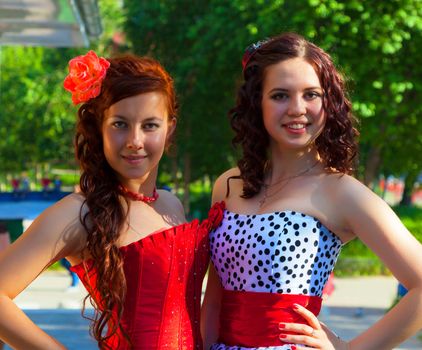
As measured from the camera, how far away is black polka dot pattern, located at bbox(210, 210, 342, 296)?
268 centimetres

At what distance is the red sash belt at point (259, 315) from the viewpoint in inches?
105

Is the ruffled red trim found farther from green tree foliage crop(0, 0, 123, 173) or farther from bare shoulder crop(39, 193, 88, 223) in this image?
green tree foliage crop(0, 0, 123, 173)

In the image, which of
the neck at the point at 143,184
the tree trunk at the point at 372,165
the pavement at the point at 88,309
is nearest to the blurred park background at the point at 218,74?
the tree trunk at the point at 372,165

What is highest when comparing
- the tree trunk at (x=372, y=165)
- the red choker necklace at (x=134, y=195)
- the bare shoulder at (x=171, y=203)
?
the red choker necklace at (x=134, y=195)

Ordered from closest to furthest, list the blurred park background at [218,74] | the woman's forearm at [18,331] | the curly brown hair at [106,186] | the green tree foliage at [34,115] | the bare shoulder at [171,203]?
1. the woman's forearm at [18,331]
2. the curly brown hair at [106,186]
3. the bare shoulder at [171,203]
4. the blurred park background at [218,74]
5. the green tree foliage at [34,115]

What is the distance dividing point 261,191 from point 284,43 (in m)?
0.50

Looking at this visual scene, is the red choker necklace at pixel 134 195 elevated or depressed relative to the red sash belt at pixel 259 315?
elevated

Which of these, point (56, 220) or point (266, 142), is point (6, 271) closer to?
point (56, 220)

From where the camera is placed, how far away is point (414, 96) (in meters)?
14.8

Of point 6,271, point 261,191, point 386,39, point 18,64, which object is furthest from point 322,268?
point 18,64

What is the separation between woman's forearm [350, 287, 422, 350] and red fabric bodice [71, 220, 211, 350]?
22.1 inches

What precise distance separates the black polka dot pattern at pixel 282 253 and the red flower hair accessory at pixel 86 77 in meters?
0.65

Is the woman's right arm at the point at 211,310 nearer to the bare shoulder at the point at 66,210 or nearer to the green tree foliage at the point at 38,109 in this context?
the bare shoulder at the point at 66,210

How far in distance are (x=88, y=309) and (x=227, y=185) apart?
6.45 meters
